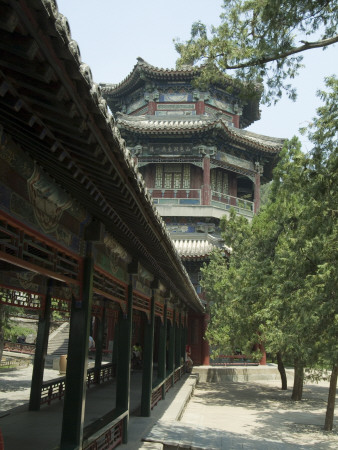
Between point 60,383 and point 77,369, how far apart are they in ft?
23.5

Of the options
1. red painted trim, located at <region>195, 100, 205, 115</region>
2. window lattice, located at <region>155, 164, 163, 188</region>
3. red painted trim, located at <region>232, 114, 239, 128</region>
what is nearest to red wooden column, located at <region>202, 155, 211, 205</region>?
window lattice, located at <region>155, 164, 163, 188</region>

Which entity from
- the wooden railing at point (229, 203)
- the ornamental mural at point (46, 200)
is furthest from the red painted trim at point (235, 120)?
the ornamental mural at point (46, 200)

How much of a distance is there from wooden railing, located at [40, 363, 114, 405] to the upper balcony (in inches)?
387

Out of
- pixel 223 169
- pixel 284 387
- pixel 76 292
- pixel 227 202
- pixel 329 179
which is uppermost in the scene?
pixel 223 169

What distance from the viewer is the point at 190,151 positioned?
1008 inches

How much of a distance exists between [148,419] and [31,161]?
24.7ft

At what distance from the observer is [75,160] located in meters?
3.72

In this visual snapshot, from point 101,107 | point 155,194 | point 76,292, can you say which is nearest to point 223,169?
point 155,194

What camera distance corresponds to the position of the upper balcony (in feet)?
80.0

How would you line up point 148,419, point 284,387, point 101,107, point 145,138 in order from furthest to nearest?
1. point 145,138
2. point 284,387
3. point 148,419
4. point 101,107

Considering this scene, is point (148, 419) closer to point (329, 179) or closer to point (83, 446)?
point (83, 446)

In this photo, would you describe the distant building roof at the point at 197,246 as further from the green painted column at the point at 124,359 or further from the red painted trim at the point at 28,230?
the red painted trim at the point at 28,230

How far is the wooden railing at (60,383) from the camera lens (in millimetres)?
10828

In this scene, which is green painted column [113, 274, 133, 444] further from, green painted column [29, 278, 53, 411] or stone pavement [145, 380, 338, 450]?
green painted column [29, 278, 53, 411]
